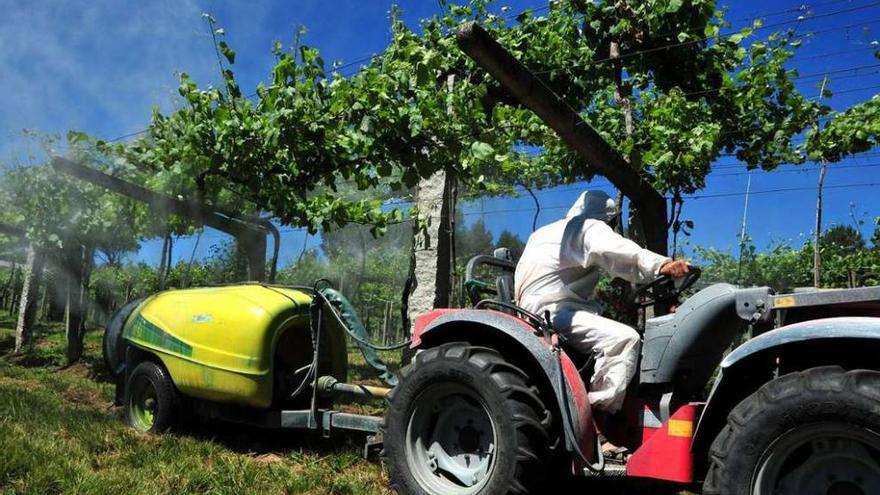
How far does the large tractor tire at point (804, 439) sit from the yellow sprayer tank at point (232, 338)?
3207 mm

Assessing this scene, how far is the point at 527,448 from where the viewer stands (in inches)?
132

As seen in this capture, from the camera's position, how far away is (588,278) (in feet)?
12.9

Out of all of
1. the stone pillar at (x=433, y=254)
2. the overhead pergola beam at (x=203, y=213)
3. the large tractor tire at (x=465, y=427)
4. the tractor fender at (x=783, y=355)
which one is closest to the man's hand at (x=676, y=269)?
the tractor fender at (x=783, y=355)

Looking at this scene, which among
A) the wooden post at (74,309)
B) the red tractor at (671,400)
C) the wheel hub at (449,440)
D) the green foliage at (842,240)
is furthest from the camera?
the green foliage at (842,240)

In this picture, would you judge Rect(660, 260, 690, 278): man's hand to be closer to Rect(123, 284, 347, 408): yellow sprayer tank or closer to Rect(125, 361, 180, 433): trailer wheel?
Rect(123, 284, 347, 408): yellow sprayer tank

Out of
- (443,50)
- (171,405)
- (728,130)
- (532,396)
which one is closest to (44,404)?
(171,405)

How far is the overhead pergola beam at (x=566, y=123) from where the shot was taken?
15.5ft

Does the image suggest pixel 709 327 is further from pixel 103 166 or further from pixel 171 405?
pixel 103 166

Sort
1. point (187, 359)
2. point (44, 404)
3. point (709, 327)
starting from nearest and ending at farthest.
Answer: point (709, 327) < point (187, 359) < point (44, 404)

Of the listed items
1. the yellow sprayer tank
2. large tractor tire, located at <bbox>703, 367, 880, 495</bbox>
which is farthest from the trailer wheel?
large tractor tire, located at <bbox>703, 367, 880, 495</bbox>

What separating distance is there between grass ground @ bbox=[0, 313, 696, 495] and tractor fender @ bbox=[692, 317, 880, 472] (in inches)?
46.5

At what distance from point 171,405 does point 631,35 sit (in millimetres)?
6264

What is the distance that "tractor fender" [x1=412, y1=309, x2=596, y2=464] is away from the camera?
10.9 ft

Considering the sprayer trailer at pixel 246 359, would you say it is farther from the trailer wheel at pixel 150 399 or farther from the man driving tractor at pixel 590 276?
the man driving tractor at pixel 590 276
